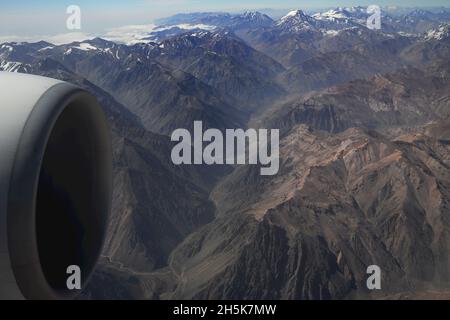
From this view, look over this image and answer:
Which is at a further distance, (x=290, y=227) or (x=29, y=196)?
(x=290, y=227)

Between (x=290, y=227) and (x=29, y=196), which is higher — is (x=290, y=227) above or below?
below

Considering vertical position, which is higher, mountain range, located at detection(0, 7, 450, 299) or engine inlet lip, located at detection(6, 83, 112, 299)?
engine inlet lip, located at detection(6, 83, 112, 299)

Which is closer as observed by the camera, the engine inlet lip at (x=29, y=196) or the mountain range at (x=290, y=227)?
the engine inlet lip at (x=29, y=196)

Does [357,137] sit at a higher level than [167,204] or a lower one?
higher

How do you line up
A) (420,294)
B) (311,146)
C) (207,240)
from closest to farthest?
(420,294) < (207,240) < (311,146)

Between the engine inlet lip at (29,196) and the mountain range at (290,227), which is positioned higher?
the engine inlet lip at (29,196)

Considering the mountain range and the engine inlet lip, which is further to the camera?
the mountain range
